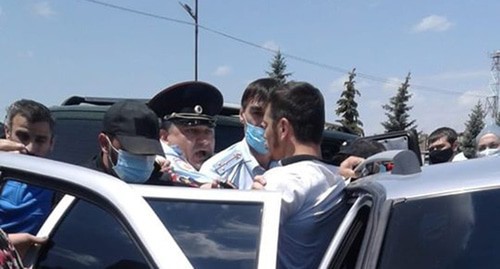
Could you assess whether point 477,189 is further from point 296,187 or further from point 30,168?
point 30,168

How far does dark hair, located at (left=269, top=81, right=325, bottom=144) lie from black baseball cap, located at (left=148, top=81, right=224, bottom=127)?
124 centimetres

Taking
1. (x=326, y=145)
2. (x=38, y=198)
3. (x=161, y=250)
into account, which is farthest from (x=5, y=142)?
(x=326, y=145)

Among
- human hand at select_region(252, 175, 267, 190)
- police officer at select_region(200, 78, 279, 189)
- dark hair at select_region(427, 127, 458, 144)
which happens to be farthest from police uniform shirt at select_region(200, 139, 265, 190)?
dark hair at select_region(427, 127, 458, 144)

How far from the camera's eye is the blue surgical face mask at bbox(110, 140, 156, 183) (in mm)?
3051

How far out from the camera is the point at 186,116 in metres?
4.00

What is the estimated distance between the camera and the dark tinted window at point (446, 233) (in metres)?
1.90

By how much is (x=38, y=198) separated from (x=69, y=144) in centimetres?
254

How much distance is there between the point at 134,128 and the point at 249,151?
132 cm

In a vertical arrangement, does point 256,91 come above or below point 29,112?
above

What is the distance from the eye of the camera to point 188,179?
10.3ft

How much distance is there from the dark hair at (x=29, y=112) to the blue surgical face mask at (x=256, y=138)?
51.9 inches

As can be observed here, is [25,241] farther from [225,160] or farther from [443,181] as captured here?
[225,160]

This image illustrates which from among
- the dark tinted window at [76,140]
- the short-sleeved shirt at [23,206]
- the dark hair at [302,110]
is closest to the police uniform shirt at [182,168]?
the dark hair at [302,110]

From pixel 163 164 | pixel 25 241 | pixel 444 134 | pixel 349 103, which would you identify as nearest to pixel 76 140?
pixel 163 164
